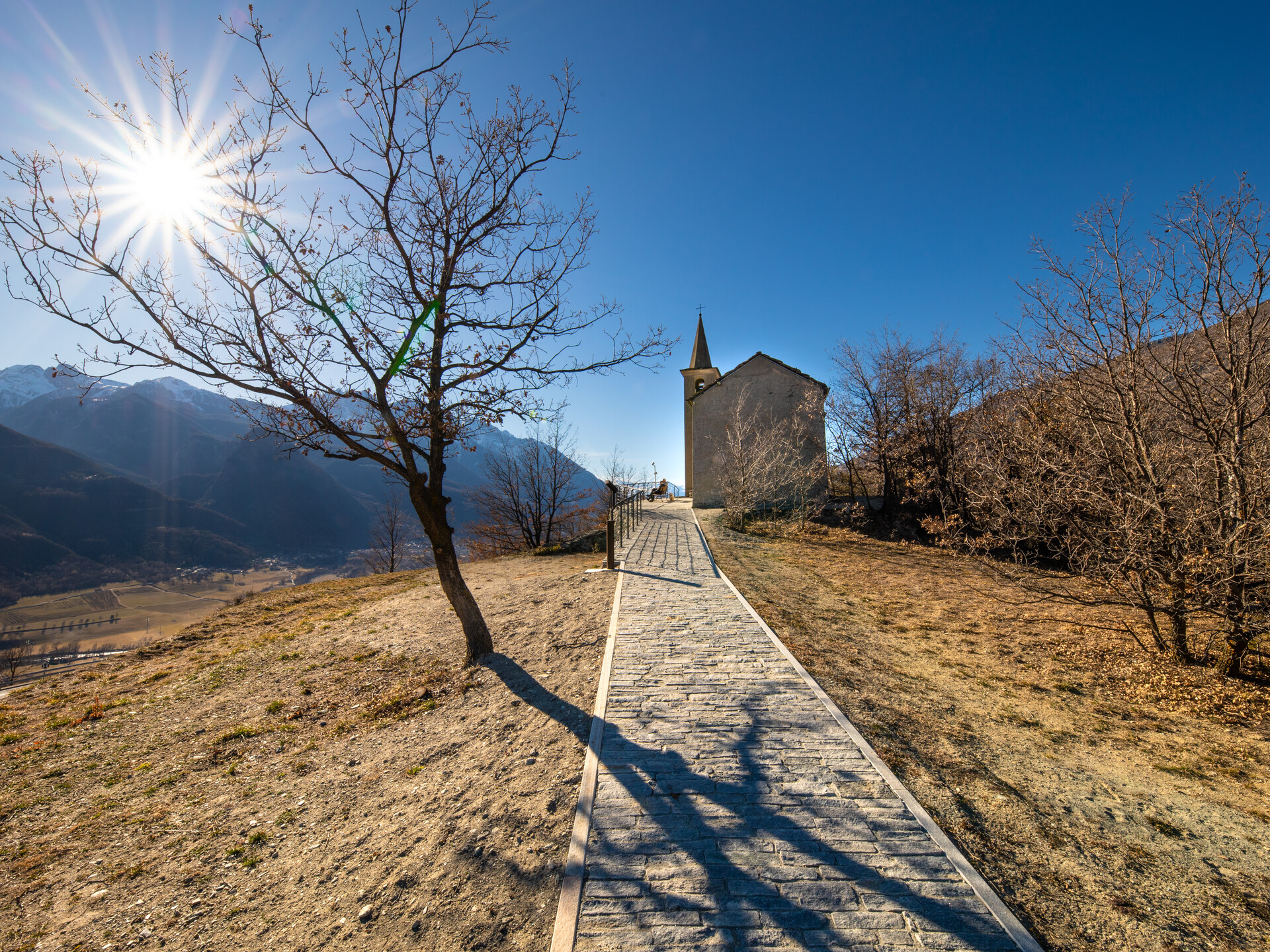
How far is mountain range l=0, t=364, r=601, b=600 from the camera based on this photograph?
211 ft

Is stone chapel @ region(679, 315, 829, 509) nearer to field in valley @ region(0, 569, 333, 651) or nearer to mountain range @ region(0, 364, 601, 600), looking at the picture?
mountain range @ region(0, 364, 601, 600)

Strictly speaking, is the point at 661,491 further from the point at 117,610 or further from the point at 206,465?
the point at 206,465

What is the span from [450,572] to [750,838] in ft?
18.8

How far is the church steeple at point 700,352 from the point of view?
117 ft

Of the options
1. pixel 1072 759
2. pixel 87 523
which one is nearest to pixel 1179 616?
pixel 1072 759

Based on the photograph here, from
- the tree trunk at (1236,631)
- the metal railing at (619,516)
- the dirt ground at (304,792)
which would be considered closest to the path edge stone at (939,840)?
the dirt ground at (304,792)

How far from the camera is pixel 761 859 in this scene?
3045mm

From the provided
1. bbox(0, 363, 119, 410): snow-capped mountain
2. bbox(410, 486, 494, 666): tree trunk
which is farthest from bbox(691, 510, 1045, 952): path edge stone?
bbox(0, 363, 119, 410): snow-capped mountain

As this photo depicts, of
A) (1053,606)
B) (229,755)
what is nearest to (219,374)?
(229,755)

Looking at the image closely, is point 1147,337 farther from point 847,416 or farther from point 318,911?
point 847,416

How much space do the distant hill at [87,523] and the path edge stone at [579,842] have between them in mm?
85231

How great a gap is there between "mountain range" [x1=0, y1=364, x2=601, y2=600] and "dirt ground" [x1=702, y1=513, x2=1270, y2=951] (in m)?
23.8

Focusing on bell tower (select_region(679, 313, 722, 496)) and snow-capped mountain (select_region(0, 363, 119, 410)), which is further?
snow-capped mountain (select_region(0, 363, 119, 410))

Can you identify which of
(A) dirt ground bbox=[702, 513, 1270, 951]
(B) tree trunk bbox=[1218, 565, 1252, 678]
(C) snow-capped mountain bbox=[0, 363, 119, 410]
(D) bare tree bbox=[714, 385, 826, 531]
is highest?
(C) snow-capped mountain bbox=[0, 363, 119, 410]
